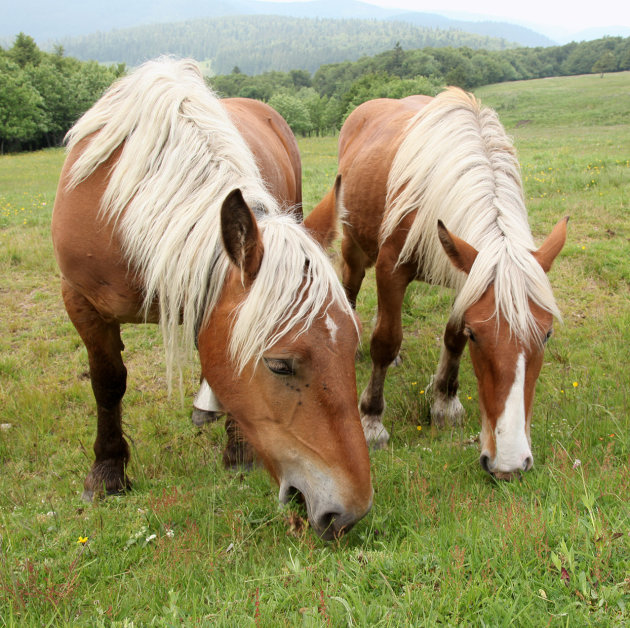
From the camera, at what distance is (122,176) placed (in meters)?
2.80

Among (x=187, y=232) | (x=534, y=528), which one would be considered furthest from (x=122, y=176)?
(x=534, y=528)

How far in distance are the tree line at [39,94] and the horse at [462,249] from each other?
46531 millimetres

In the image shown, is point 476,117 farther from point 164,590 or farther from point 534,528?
point 164,590

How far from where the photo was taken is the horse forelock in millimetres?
2141

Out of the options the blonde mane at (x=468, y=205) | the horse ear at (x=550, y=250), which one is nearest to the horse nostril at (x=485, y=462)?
the blonde mane at (x=468, y=205)

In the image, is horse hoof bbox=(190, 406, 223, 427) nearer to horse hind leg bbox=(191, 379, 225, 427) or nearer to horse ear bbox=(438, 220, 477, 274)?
horse hind leg bbox=(191, 379, 225, 427)

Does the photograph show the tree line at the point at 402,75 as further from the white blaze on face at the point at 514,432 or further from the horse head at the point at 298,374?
the horse head at the point at 298,374

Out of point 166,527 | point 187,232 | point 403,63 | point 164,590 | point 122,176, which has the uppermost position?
point 403,63

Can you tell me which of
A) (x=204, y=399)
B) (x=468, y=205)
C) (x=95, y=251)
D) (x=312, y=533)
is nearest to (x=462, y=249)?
(x=468, y=205)

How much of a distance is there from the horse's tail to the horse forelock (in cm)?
30

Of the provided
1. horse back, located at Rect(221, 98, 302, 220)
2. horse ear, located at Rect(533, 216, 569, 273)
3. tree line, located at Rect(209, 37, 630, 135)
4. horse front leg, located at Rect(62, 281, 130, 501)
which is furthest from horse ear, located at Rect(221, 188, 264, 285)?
tree line, located at Rect(209, 37, 630, 135)

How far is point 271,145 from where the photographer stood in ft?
16.4

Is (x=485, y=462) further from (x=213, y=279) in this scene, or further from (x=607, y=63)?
(x=607, y=63)

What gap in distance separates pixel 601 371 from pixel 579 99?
176 ft
